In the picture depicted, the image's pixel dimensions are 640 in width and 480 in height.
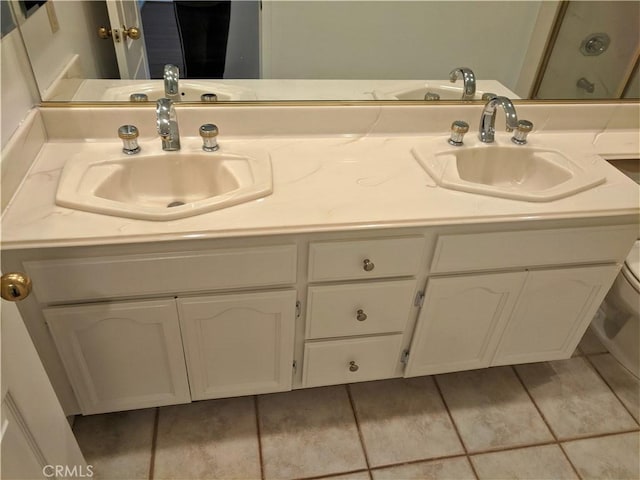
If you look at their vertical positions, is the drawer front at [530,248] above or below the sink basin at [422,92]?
below

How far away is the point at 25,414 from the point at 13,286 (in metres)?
0.25

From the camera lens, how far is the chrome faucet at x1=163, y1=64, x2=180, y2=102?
130 centimetres

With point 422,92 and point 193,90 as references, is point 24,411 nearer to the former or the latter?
point 193,90

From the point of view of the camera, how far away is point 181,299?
107 centimetres

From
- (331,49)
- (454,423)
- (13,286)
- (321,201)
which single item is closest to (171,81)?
(331,49)

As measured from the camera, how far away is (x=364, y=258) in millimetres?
1099

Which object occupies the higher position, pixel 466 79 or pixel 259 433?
pixel 466 79

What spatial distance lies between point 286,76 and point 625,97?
43.4 inches

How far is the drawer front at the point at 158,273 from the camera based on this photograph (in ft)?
3.16

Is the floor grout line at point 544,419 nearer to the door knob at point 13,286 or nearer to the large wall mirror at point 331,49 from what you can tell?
the large wall mirror at point 331,49

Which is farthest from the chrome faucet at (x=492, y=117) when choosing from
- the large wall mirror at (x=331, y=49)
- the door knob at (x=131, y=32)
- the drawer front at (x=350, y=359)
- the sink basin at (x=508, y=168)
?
the door knob at (x=131, y=32)

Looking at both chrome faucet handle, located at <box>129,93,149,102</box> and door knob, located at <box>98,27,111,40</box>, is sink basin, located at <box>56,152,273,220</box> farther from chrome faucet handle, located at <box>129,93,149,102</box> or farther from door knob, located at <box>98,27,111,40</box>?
door knob, located at <box>98,27,111,40</box>

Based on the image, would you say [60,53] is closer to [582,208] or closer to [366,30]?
[366,30]

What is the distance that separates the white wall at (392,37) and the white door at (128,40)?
0.32 m
